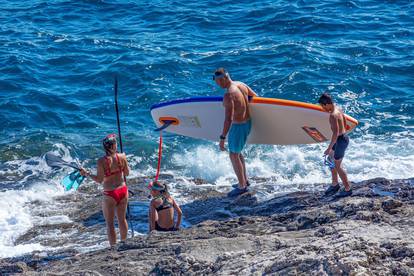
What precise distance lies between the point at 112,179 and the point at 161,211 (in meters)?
0.65

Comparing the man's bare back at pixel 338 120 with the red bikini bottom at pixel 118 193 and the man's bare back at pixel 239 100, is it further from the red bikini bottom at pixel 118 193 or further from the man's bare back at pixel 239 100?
the red bikini bottom at pixel 118 193

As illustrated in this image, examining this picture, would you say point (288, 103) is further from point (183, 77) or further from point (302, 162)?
point (183, 77)

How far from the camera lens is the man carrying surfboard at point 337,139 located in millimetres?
8492

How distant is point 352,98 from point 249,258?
8934 mm

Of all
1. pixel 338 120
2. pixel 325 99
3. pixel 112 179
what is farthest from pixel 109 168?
pixel 338 120

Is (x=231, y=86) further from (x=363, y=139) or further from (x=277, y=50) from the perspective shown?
(x=277, y=50)

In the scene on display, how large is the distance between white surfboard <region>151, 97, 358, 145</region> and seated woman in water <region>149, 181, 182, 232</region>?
7.74 ft

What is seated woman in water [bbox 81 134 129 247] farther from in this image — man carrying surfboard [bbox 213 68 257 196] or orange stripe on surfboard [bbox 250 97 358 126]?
orange stripe on surfboard [bbox 250 97 358 126]

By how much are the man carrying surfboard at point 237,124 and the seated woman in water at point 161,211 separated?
147 cm

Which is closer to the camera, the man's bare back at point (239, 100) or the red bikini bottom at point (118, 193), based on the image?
the red bikini bottom at point (118, 193)

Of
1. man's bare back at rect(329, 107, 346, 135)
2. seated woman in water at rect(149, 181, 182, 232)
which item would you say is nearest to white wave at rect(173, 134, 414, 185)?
man's bare back at rect(329, 107, 346, 135)

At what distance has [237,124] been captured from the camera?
9.59 m

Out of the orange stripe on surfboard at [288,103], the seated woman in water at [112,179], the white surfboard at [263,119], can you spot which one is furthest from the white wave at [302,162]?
the seated woman in water at [112,179]

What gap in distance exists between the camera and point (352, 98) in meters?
14.4
